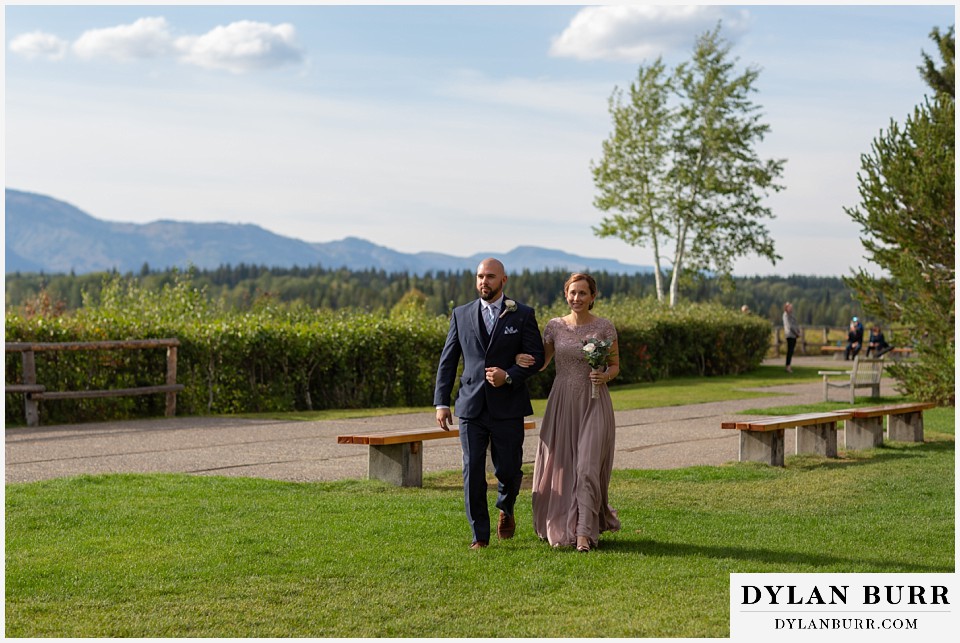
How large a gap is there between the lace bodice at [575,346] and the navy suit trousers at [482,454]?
0.52 meters

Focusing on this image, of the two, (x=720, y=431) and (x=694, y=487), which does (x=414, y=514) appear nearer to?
(x=694, y=487)

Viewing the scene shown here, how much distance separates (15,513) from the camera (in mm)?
9219

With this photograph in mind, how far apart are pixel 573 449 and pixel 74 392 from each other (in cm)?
1144

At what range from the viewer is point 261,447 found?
47.5 feet

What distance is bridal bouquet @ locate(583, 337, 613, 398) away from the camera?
7961 mm

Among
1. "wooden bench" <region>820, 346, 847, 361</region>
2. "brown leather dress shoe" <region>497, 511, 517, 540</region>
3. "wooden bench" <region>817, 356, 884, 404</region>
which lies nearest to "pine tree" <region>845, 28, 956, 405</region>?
"wooden bench" <region>817, 356, 884, 404</region>

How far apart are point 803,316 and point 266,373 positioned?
301 feet

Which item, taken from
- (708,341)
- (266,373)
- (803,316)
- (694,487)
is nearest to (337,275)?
(803,316)

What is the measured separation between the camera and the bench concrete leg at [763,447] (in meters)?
13.0

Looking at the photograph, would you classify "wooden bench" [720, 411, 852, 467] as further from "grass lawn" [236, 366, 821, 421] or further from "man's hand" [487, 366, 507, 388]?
"grass lawn" [236, 366, 821, 421]

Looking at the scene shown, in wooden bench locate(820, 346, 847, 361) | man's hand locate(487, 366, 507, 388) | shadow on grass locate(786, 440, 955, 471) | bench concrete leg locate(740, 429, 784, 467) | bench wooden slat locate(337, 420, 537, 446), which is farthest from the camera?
wooden bench locate(820, 346, 847, 361)

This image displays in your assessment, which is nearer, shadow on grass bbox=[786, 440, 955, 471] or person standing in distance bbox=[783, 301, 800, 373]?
shadow on grass bbox=[786, 440, 955, 471]

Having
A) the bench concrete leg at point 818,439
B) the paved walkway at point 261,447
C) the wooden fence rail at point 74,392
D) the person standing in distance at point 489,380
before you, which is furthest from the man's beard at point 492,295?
the wooden fence rail at point 74,392

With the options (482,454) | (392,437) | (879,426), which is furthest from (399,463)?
(879,426)
